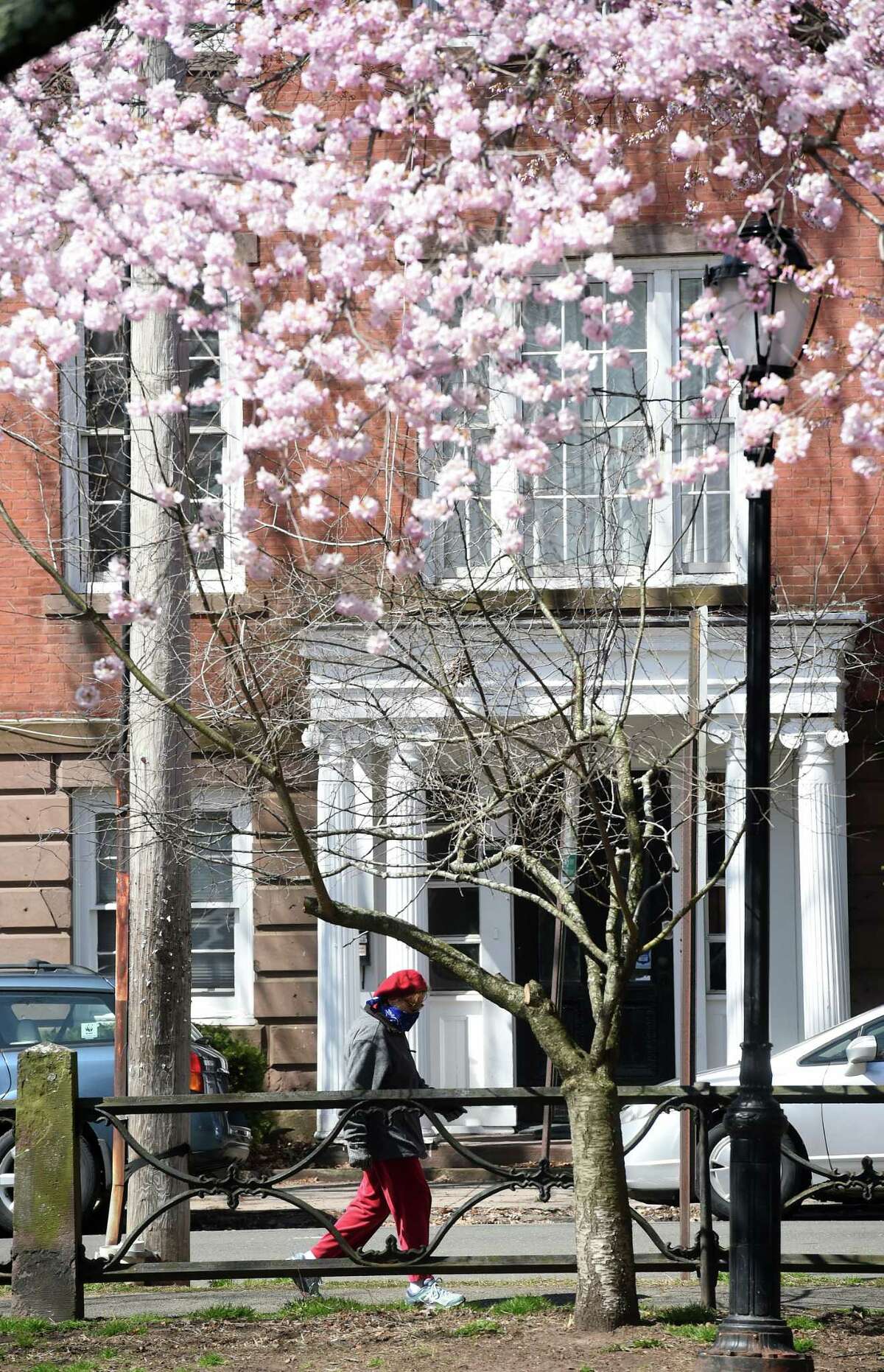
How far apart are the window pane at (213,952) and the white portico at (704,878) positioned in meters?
1.33

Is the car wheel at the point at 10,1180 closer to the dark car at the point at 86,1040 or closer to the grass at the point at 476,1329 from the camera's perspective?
the dark car at the point at 86,1040

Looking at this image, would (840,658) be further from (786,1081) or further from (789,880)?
(786,1081)

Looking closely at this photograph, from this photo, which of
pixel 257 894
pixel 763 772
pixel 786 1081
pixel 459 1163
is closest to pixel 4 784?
pixel 257 894

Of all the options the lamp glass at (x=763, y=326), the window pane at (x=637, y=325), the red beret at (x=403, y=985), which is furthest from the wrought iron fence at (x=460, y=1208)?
the window pane at (x=637, y=325)

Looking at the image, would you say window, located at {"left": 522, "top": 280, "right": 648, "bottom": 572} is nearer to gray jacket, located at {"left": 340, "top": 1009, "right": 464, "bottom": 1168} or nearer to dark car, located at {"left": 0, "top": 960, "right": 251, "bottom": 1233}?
dark car, located at {"left": 0, "top": 960, "right": 251, "bottom": 1233}

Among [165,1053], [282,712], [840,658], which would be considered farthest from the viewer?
[840,658]

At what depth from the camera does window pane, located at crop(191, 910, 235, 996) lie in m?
15.6

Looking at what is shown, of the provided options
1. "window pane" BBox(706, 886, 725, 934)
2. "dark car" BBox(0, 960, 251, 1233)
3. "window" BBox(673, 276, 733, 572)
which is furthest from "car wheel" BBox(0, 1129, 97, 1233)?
"window" BBox(673, 276, 733, 572)

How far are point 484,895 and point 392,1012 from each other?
687cm

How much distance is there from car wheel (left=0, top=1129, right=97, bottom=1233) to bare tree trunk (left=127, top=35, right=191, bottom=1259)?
1713mm

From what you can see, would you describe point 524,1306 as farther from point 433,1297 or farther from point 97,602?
point 97,602

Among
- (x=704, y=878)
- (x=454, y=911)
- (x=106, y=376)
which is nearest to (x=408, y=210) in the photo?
(x=704, y=878)

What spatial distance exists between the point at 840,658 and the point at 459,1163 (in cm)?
540

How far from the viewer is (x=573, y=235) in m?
6.02
